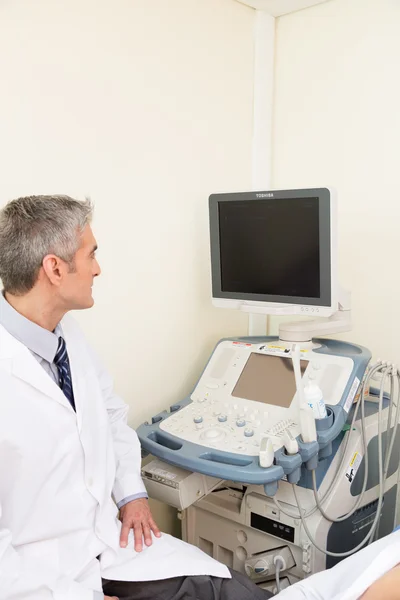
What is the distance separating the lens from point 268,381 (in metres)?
1.80

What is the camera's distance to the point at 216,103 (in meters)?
2.17

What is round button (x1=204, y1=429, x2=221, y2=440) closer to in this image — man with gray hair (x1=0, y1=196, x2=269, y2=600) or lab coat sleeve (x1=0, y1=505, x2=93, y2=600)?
man with gray hair (x1=0, y1=196, x2=269, y2=600)

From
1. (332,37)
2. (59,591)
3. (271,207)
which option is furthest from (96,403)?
(332,37)

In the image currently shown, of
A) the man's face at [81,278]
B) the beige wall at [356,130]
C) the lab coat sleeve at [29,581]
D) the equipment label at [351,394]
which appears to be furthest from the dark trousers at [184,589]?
the beige wall at [356,130]

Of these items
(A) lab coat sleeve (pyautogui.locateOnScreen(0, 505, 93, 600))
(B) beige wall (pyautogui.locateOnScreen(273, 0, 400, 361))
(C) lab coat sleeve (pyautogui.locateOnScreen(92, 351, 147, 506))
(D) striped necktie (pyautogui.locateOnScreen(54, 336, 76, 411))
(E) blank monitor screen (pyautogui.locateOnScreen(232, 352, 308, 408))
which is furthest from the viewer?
(B) beige wall (pyautogui.locateOnScreen(273, 0, 400, 361))

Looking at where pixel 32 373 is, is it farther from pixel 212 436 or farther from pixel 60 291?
pixel 212 436

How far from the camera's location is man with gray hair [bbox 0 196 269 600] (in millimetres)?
1188

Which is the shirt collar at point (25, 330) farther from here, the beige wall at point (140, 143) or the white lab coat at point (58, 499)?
the beige wall at point (140, 143)

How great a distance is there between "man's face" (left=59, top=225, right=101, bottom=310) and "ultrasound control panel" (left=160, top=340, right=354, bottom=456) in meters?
0.56

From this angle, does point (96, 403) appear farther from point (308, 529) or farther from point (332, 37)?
point (332, 37)

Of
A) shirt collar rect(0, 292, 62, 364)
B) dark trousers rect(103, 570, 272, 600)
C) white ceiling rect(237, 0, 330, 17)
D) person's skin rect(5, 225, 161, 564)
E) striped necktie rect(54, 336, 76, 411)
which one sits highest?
white ceiling rect(237, 0, 330, 17)

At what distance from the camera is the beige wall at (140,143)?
5.16 feet

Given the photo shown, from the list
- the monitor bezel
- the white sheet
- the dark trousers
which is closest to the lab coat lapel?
the dark trousers

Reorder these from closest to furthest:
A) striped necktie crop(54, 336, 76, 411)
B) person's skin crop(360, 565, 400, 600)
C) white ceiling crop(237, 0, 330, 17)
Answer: person's skin crop(360, 565, 400, 600), striped necktie crop(54, 336, 76, 411), white ceiling crop(237, 0, 330, 17)
